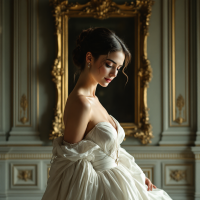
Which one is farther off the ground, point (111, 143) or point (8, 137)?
point (111, 143)

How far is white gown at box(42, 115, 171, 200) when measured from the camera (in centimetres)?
114

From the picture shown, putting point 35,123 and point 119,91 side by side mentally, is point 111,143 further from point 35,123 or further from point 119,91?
point 35,123

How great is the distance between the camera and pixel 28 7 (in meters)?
3.06

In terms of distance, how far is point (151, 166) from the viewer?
305 centimetres

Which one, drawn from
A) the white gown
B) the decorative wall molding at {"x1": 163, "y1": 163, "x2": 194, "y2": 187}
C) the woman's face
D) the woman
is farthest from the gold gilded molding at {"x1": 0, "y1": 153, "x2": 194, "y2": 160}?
the woman's face

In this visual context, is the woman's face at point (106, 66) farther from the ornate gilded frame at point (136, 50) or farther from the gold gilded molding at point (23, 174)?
the gold gilded molding at point (23, 174)

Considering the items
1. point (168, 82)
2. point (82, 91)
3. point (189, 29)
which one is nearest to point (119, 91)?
point (168, 82)

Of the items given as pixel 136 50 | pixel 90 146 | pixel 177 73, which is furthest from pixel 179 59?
pixel 90 146

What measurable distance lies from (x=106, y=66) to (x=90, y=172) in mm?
562

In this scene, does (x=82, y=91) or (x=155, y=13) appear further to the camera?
(x=155, y=13)

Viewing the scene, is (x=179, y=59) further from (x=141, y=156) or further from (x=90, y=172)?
(x=90, y=172)

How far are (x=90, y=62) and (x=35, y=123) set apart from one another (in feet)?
6.62

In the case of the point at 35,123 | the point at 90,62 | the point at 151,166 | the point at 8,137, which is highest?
the point at 90,62

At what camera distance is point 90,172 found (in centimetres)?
116
